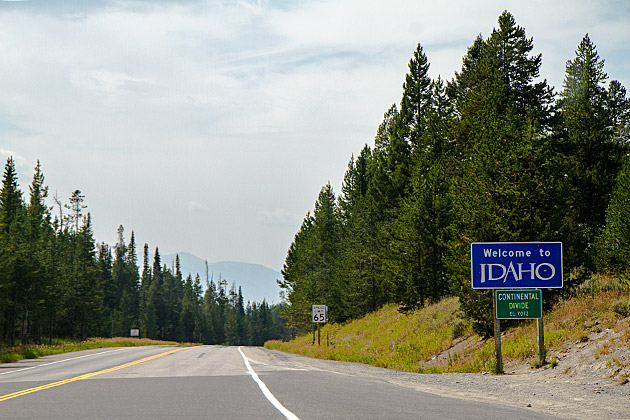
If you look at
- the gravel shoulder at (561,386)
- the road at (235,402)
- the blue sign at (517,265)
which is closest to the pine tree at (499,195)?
the blue sign at (517,265)

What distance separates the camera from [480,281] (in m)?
17.2

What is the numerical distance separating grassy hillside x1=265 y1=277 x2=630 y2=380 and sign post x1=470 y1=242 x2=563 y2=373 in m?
1.57

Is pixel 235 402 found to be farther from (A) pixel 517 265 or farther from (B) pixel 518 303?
(A) pixel 517 265

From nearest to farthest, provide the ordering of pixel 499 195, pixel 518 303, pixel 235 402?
pixel 235 402 < pixel 518 303 < pixel 499 195

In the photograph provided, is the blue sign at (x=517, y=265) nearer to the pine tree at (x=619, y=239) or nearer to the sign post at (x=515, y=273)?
the sign post at (x=515, y=273)

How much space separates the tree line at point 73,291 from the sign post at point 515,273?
49226 mm

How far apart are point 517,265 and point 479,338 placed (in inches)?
264

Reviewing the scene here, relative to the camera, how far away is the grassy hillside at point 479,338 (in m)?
16.6

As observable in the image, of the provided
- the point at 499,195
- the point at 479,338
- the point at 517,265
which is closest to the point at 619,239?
the point at 499,195

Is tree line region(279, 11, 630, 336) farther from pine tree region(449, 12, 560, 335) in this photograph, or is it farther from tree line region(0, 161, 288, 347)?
tree line region(0, 161, 288, 347)

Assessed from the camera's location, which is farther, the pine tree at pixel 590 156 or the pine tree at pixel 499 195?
the pine tree at pixel 590 156

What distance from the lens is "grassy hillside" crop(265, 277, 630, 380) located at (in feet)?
54.6

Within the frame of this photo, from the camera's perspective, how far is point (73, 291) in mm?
79875

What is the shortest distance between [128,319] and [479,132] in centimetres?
11164
